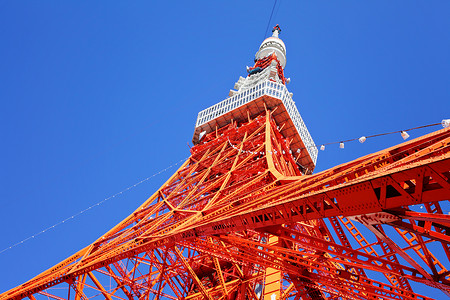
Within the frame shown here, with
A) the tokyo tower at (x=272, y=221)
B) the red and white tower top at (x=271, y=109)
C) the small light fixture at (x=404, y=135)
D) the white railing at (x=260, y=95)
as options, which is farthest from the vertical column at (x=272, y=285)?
the white railing at (x=260, y=95)

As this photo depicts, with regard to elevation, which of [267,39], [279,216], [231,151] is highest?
[267,39]

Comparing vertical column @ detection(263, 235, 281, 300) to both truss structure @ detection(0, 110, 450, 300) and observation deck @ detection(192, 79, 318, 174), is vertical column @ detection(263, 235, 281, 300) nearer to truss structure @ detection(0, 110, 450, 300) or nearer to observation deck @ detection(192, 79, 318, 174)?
truss structure @ detection(0, 110, 450, 300)

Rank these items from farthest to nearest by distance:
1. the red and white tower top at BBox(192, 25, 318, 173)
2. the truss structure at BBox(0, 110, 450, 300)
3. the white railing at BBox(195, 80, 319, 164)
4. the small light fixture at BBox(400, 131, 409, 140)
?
the white railing at BBox(195, 80, 319, 164) < the red and white tower top at BBox(192, 25, 318, 173) < the small light fixture at BBox(400, 131, 409, 140) < the truss structure at BBox(0, 110, 450, 300)

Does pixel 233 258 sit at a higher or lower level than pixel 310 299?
higher

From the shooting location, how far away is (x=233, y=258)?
39.3ft

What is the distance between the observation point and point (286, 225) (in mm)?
15688

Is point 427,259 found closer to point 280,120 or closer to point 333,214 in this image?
point 333,214

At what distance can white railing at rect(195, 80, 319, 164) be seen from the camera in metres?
27.4

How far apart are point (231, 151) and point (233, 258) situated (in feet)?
37.7

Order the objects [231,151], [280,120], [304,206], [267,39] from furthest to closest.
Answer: [267,39], [280,120], [231,151], [304,206]

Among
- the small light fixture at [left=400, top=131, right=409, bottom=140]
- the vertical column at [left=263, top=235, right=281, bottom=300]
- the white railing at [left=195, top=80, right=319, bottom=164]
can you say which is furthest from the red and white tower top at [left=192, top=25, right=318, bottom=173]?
the small light fixture at [left=400, top=131, right=409, bottom=140]

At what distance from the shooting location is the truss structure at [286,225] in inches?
252

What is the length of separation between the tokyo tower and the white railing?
0.33 ft

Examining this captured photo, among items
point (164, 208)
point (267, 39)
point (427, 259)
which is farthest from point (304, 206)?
point (267, 39)
